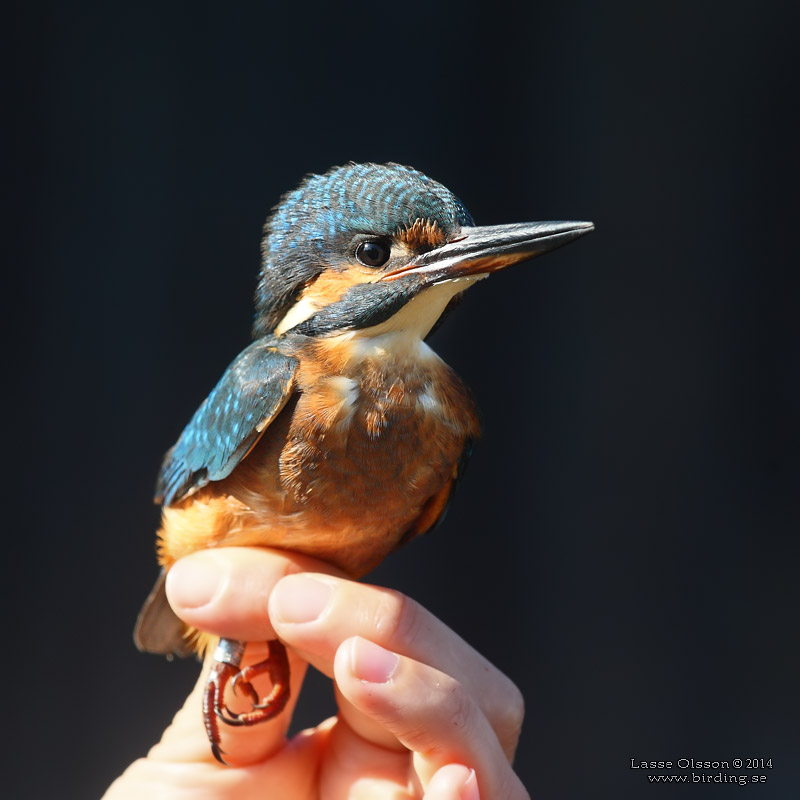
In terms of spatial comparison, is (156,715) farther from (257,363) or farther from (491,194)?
(491,194)

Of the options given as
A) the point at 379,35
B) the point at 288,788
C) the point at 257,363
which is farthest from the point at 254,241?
the point at 288,788

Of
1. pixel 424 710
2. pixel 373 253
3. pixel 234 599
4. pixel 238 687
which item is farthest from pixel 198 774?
pixel 373 253

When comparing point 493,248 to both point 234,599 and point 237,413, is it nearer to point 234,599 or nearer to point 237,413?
point 237,413

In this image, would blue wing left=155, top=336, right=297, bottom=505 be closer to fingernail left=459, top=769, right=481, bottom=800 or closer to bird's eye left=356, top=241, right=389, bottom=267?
bird's eye left=356, top=241, right=389, bottom=267

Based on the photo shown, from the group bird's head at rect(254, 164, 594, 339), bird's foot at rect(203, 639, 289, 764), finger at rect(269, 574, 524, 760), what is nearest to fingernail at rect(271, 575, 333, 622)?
finger at rect(269, 574, 524, 760)

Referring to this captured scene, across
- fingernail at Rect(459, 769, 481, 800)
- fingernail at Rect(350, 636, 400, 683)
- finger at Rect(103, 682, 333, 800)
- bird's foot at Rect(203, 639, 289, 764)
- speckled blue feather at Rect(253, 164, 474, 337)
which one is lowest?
finger at Rect(103, 682, 333, 800)

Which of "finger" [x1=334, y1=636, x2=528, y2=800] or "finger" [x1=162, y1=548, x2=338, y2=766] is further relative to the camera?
"finger" [x1=162, y1=548, x2=338, y2=766]
